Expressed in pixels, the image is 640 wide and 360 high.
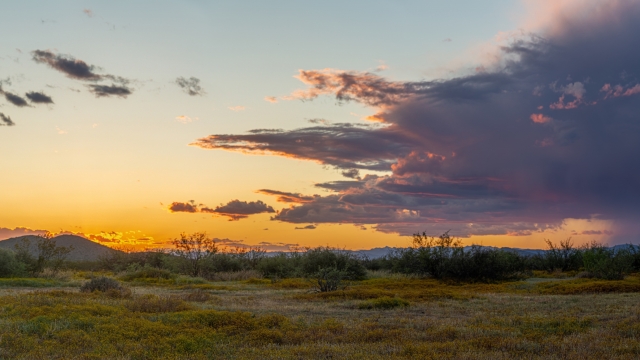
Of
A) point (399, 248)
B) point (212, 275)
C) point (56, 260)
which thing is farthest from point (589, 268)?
point (56, 260)

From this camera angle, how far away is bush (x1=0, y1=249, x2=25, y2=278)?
1515 inches

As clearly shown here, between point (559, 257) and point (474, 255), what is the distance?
57.8 feet

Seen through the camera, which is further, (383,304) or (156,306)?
(383,304)

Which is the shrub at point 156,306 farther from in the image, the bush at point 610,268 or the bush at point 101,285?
the bush at point 610,268

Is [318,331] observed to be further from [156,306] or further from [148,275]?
[148,275]

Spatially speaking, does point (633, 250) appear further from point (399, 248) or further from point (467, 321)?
point (467, 321)

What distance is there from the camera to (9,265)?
38.6 m

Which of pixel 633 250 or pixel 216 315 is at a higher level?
pixel 633 250

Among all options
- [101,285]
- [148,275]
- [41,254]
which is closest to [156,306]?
[101,285]

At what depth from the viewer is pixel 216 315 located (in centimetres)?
1564

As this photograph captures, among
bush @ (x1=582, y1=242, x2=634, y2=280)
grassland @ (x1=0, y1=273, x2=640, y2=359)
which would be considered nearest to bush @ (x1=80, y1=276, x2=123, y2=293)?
grassland @ (x1=0, y1=273, x2=640, y2=359)

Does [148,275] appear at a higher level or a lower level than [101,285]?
lower

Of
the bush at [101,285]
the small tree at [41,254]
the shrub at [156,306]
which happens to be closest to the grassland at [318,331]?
the shrub at [156,306]

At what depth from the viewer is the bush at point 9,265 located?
38469mm
